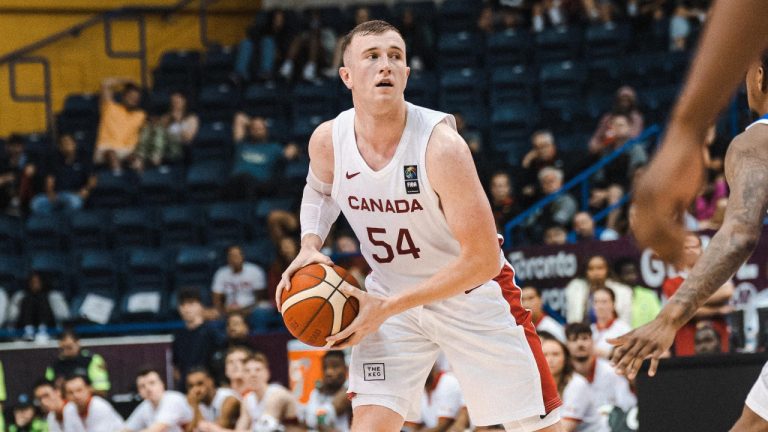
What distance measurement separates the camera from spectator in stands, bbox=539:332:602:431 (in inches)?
316

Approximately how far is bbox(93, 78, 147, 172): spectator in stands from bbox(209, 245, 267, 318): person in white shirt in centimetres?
366

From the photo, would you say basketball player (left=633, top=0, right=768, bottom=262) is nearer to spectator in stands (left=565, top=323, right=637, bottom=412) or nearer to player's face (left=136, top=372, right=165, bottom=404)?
spectator in stands (left=565, top=323, right=637, bottom=412)

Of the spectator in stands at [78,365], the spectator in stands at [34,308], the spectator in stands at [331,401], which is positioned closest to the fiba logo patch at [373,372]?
the spectator in stands at [331,401]

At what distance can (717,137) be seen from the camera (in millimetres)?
10797

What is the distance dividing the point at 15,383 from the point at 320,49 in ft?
21.3

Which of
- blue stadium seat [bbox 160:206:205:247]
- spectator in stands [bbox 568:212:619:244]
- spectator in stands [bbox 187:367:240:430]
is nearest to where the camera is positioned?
spectator in stands [bbox 187:367:240:430]

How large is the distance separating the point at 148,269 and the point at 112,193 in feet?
5.43

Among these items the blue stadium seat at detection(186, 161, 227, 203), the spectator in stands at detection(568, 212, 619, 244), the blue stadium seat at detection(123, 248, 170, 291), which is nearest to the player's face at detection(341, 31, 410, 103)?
the spectator in stands at detection(568, 212, 619, 244)

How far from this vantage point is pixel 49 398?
1005cm

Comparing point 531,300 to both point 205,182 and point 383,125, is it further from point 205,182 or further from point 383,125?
point 205,182

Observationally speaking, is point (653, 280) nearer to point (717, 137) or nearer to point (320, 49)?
point (717, 137)

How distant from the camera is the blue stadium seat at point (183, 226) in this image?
14.2 meters

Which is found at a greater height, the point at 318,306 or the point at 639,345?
the point at 318,306

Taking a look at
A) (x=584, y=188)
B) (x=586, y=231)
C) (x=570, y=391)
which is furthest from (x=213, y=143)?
(x=570, y=391)
